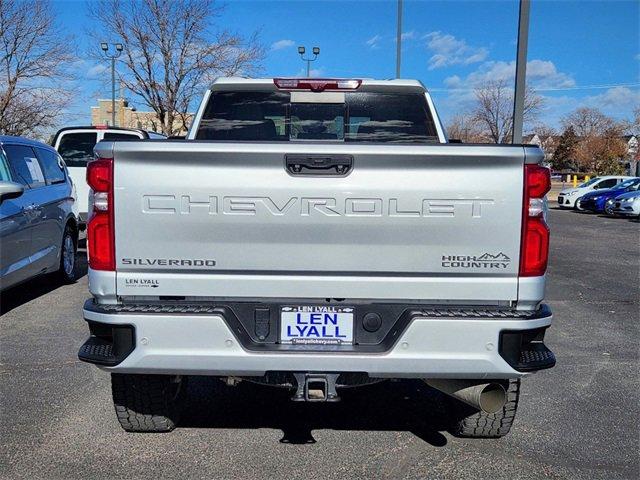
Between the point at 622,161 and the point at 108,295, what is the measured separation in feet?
228

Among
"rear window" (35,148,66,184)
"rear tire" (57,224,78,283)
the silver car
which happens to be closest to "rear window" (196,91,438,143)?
the silver car

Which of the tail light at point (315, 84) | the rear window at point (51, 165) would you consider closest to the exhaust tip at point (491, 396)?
the tail light at point (315, 84)

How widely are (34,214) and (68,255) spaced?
163 cm

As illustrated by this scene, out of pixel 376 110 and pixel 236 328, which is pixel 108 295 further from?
pixel 376 110

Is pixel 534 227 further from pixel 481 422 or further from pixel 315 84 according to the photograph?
pixel 315 84

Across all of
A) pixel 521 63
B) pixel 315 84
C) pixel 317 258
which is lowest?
pixel 317 258

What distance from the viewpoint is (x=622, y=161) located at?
64375mm

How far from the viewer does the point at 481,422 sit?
3.81 meters

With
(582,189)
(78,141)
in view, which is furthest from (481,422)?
(582,189)

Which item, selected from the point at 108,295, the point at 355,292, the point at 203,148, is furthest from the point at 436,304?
the point at 108,295

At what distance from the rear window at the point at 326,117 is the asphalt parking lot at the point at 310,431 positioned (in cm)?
193

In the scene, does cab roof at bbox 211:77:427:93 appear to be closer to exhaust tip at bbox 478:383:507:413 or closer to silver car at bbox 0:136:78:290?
silver car at bbox 0:136:78:290

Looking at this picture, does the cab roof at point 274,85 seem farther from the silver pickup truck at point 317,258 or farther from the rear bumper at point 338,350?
the rear bumper at point 338,350

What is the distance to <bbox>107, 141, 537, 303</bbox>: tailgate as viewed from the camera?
3.00 m
